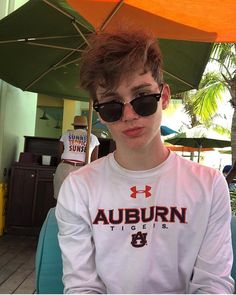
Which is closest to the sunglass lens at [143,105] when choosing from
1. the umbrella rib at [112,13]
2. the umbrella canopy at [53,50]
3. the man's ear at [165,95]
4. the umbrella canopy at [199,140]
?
the man's ear at [165,95]

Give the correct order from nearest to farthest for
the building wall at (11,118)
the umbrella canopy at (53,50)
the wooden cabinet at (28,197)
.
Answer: the umbrella canopy at (53,50)
the building wall at (11,118)
the wooden cabinet at (28,197)

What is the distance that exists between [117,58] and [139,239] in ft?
1.98

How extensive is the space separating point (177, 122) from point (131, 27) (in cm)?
1883

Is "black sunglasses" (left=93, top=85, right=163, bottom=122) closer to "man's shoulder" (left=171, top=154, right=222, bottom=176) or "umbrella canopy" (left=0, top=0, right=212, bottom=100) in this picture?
"man's shoulder" (left=171, top=154, right=222, bottom=176)

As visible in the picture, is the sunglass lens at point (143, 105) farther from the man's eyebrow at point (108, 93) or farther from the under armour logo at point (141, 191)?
the under armour logo at point (141, 191)

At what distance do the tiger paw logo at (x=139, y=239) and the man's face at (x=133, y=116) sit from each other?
0.29 m

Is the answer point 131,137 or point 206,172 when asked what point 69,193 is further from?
point 206,172

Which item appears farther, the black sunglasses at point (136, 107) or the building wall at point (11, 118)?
the building wall at point (11, 118)

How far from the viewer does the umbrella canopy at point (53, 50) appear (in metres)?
3.56

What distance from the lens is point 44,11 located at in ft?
11.6

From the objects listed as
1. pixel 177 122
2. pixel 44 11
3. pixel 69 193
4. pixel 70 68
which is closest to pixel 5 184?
pixel 70 68

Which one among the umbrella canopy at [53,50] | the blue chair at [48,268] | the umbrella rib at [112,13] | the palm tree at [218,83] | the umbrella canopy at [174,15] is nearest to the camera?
the blue chair at [48,268]

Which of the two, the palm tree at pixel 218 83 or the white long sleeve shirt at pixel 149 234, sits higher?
the palm tree at pixel 218 83

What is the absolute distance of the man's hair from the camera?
4.20 feet
